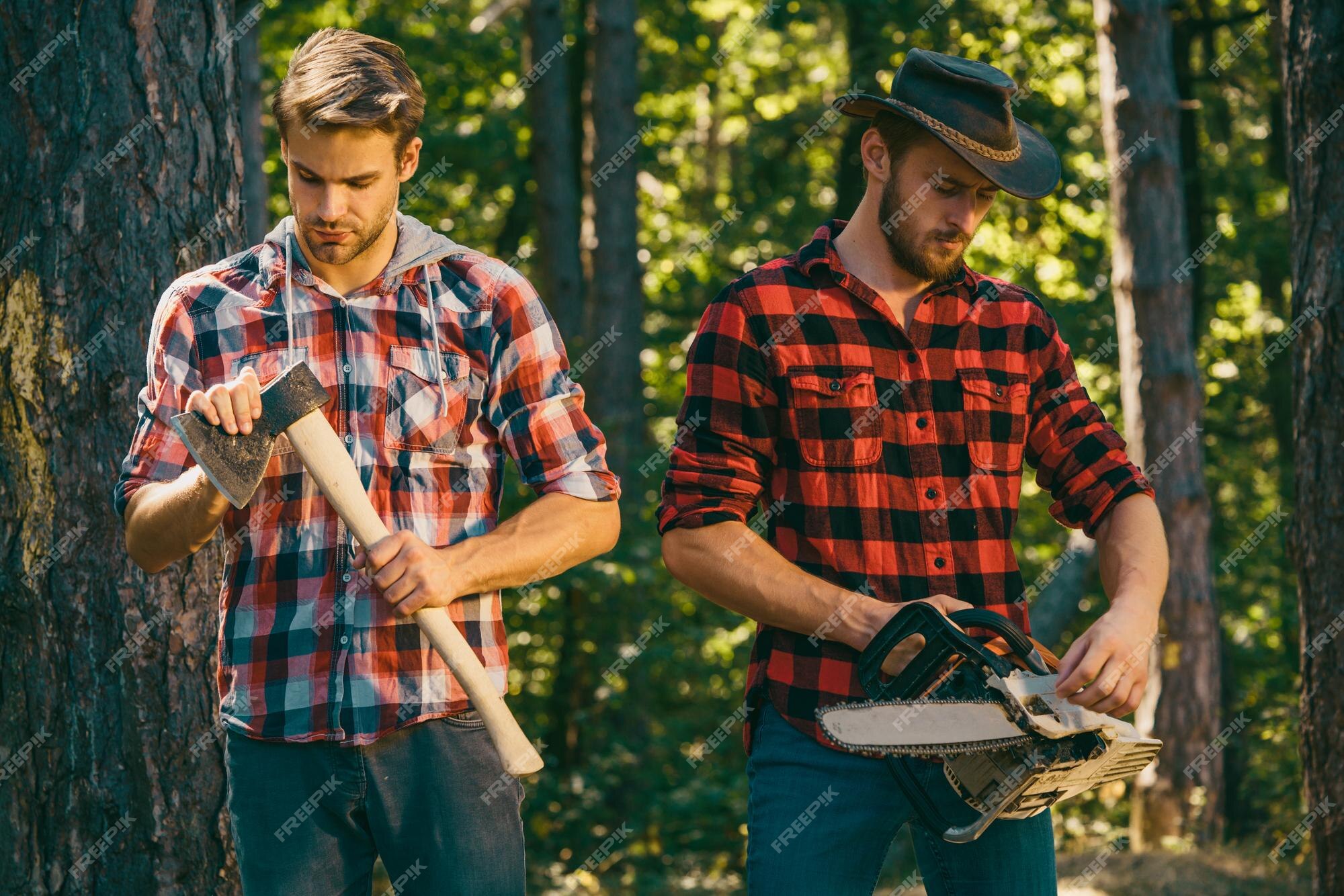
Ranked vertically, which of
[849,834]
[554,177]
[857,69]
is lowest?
[849,834]

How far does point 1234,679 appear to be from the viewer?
44.3 feet

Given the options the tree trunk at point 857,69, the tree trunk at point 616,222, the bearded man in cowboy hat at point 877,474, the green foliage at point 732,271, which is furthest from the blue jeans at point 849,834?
the tree trunk at point 616,222

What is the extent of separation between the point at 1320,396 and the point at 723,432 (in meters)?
2.47

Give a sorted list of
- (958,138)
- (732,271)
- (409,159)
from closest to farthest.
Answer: (409,159) < (958,138) < (732,271)

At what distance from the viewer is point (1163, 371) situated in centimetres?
926

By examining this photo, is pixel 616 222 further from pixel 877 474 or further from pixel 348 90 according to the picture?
pixel 348 90

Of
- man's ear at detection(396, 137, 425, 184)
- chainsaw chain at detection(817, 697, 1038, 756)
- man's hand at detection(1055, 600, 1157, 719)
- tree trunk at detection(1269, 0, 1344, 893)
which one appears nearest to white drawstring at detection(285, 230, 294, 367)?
man's ear at detection(396, 137, 425, 184)

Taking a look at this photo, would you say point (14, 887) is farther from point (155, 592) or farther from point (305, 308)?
point (305, 308)

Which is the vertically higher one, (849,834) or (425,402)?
(425,402)

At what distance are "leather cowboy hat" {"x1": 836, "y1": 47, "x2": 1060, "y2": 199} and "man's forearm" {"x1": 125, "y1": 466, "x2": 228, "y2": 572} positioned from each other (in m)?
1.51

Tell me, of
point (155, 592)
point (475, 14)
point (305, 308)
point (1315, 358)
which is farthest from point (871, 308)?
point (475, 14)

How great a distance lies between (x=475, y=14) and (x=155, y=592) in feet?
45.0

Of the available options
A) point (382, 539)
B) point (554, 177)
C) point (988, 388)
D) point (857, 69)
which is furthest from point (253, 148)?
point (382, 539)

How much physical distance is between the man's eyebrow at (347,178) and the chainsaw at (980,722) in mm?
1269
